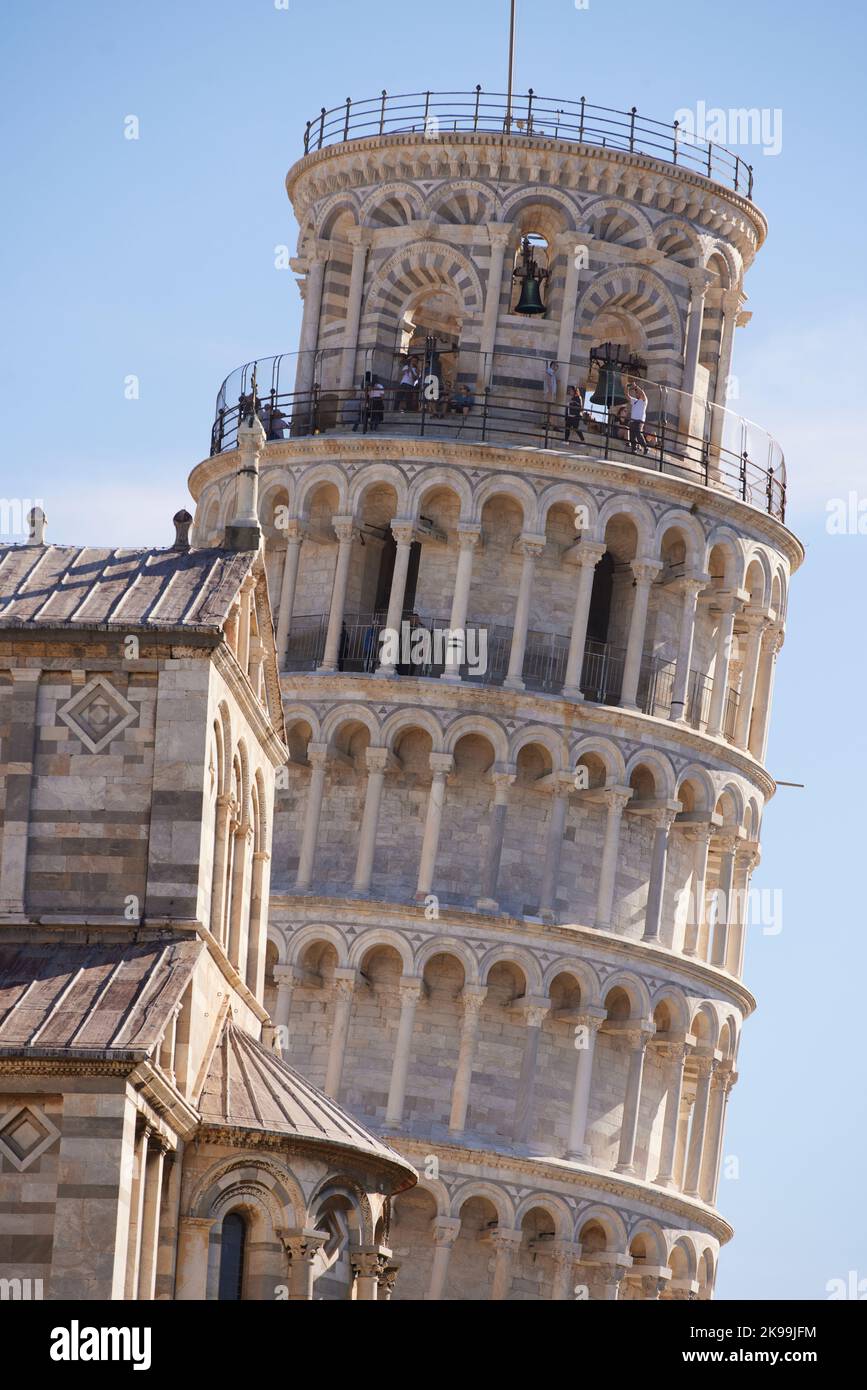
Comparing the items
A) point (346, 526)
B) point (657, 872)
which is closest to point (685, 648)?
point (657, 872)

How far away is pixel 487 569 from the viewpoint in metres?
99.5

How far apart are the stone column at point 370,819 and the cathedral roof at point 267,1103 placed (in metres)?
36.7

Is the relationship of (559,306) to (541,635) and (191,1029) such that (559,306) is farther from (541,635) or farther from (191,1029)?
(191,1029)

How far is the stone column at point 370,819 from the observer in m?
97.1

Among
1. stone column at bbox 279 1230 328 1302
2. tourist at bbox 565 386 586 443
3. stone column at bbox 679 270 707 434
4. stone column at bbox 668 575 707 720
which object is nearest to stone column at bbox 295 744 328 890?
stone column at bbox 668 575 707 720

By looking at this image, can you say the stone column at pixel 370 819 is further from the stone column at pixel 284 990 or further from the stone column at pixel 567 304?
the stone column at pixel 567 304

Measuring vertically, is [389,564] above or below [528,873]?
above

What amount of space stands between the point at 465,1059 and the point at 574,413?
1920cm

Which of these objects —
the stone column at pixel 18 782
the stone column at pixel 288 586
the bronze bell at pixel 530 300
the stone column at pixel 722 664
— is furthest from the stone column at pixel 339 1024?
the stone column at pixel 18 782

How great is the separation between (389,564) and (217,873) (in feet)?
138

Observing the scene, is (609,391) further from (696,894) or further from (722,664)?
(696,894)

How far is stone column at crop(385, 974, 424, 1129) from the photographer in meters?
95.5
